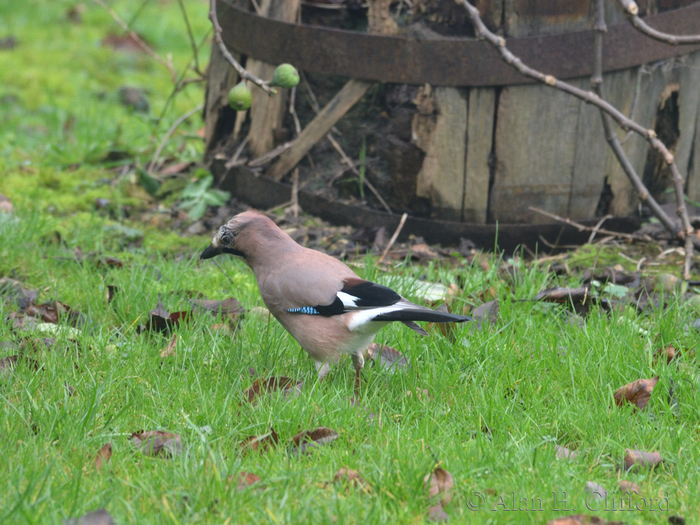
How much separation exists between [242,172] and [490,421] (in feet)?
9.83

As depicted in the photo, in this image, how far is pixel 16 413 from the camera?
2.66 metres

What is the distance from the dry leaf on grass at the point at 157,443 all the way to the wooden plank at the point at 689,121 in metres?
3.57

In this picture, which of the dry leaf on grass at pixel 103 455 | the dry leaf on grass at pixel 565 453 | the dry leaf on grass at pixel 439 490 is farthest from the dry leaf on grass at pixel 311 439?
the dry leaf on grass at pixel 565 453

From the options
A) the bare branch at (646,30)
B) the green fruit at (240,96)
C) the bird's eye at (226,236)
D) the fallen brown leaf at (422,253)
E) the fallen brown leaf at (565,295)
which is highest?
the bare branch at (646,30)

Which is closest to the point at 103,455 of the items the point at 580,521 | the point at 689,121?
the point at 580,521

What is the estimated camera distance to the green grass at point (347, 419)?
2.28 metres

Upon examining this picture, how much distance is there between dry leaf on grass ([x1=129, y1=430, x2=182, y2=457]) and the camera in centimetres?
253

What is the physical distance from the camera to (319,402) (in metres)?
2.78

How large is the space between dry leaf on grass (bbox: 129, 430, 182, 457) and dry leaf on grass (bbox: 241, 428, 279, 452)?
0.22m

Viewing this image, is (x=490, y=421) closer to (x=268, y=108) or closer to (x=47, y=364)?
(x=47, y=364)

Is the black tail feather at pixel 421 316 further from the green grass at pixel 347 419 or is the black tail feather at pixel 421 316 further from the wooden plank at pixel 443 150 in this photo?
the wooden plank at pixel 443 150

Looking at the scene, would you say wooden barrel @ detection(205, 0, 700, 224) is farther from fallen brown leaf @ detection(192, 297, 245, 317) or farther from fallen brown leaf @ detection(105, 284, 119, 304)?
fallen brown leaf @ detection(105, 284, 119, 304)

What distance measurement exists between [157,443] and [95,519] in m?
0.46

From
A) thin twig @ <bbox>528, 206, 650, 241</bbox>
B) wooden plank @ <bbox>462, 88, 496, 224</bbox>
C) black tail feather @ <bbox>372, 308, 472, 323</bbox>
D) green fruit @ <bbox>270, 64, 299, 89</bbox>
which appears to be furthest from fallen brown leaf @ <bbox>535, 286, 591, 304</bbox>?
green fruit @ <bbox>270, 64, 299, 89</bbox>
